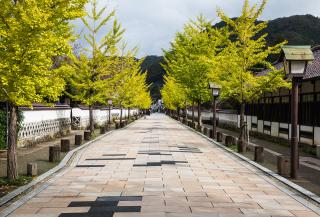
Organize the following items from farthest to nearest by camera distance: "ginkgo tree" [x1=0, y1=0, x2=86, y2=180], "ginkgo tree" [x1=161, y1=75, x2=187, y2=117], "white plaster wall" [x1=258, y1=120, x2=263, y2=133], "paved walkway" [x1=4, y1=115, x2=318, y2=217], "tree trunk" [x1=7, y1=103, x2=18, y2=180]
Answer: "ginkgo tree" [x1=161, y1=75, x2=187, y2=117] → "white plaster wall" [x1=258, y1=120, x2=263, y2=133] → "tree trunk" [x1=7, y1=103, x2=18, y2=180] → "ginkgo tree" [x1=0, y1=0, x2=86, y2=180] → "paved walkway" [x1=4, y1=115, x2=318, y2=217]

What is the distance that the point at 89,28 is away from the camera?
30125 millimetres

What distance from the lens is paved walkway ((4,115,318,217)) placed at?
7.86 meters

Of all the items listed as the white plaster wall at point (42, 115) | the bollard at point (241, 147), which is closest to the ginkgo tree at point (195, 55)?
the white plaster wall at point (42, 115)

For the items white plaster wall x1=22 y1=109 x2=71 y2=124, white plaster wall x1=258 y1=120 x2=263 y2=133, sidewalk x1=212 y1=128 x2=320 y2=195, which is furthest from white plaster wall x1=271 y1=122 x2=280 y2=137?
white plaster wall x1=22 y1=109 x2=71 y2=124

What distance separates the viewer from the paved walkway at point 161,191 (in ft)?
25.8

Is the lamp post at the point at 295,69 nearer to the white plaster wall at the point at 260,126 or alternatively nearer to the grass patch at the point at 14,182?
the grass patch at the point at 14,182

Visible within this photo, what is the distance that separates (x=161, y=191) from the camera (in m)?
9.62

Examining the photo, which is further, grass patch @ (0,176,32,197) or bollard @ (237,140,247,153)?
bollard @ (237,140,247,153)

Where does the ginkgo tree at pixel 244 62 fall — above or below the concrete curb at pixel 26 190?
above

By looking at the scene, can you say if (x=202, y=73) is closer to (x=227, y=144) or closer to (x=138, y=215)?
(x=227, y=144)

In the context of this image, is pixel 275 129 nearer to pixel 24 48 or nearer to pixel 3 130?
pixel 3 130

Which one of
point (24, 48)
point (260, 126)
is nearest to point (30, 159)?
point (24, 48)

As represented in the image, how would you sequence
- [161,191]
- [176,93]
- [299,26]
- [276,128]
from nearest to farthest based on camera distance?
[161,191]
[276,128]
[176,93]
[299,26]

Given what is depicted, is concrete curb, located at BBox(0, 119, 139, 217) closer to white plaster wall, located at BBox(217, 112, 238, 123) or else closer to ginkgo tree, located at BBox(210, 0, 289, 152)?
ginkgo tree, located at BBox(210, 0, 289, 152)
